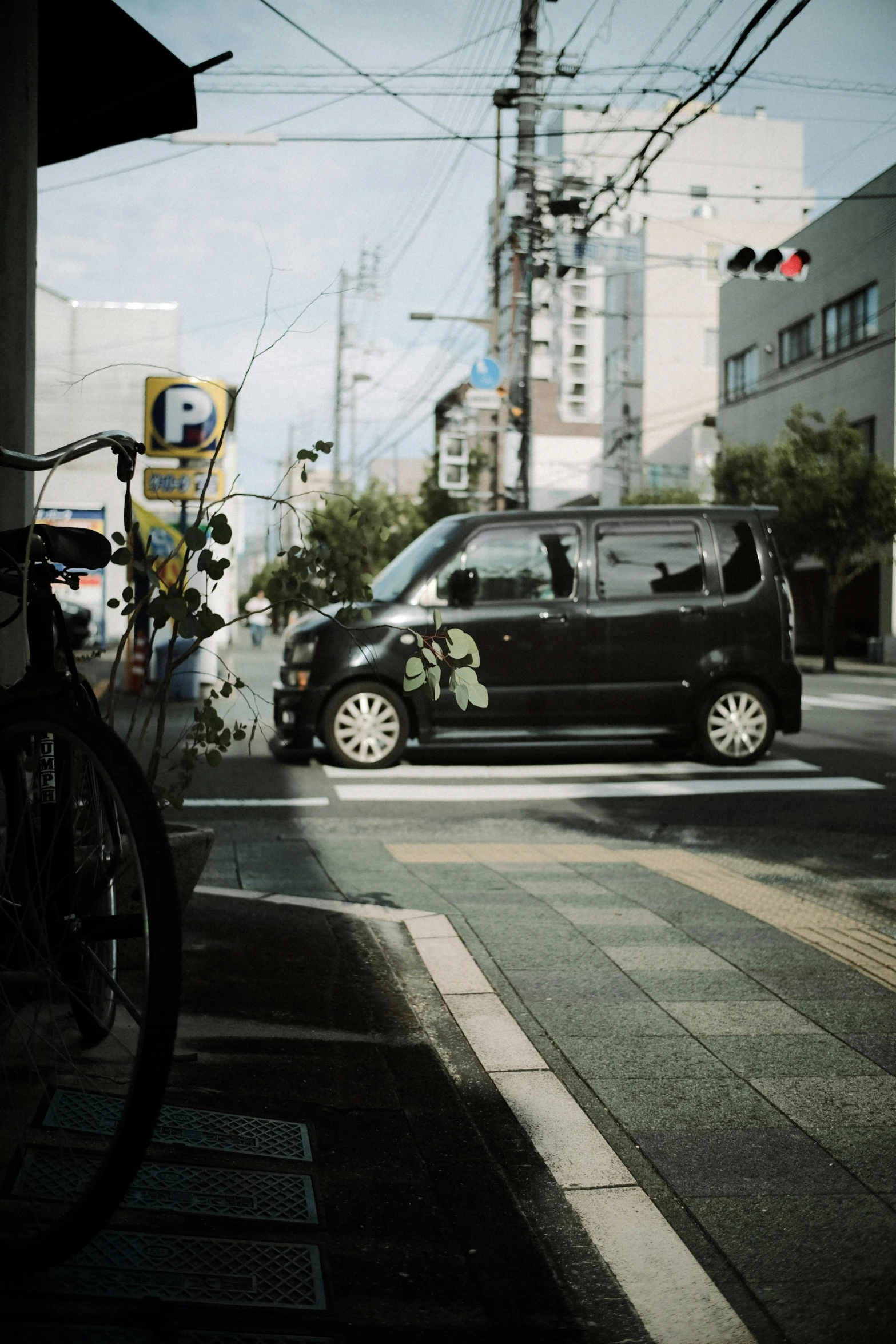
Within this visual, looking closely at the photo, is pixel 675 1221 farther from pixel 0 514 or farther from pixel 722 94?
pixel 722 94

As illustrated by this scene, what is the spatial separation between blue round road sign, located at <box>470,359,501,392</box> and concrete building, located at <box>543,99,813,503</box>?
75.8 ft

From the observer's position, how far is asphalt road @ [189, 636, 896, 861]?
8570mm

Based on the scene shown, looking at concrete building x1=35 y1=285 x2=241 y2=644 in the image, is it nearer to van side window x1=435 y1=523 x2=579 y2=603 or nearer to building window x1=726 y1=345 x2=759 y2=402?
building window x1=726 y1=345 x2=759 y2=402

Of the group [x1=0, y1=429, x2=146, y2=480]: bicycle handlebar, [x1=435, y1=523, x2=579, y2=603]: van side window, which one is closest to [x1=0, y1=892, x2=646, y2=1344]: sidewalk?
[x1=0, y1=429, x2=146, y2=480]: bicycle handlebar

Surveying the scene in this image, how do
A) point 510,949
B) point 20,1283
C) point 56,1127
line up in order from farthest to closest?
point 510,949 → point 56,1127 → point 20,1283

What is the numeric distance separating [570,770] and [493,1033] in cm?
752

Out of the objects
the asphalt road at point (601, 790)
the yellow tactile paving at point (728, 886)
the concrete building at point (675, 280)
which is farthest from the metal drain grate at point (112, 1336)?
the concrete building at point (675, 280)

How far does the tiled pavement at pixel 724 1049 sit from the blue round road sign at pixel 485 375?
21.0m

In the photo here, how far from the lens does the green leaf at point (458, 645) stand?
3.69 m

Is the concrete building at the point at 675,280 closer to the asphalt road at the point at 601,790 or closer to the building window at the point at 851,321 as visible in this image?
the building window at the point at 851,321

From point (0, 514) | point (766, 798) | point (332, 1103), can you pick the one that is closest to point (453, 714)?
point (766, 798)

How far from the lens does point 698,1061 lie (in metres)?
3.62

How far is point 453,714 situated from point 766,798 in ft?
8.88

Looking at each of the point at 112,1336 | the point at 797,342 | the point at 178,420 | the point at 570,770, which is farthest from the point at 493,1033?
the point at 797,342
